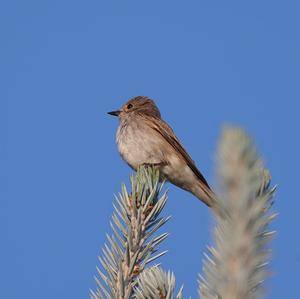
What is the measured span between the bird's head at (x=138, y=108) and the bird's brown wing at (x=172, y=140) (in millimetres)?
566

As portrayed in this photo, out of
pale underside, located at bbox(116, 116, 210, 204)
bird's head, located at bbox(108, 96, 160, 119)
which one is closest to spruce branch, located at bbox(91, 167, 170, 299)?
pale underside, located at bbox(116, 116, 210, 204)

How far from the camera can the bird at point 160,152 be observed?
26.3 ft

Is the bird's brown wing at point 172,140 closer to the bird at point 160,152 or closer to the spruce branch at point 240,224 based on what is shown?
the bird at point 160,152

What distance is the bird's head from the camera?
9414mm

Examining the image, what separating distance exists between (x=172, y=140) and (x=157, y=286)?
23.5ft

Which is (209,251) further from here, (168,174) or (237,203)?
(168,174)

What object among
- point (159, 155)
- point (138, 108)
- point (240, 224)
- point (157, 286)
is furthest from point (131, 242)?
point (138, 108)

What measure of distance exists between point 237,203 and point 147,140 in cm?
752

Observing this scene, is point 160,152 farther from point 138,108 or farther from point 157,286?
point 157,286

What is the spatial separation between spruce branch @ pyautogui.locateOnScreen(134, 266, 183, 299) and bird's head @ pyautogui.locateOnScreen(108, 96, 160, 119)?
25.1 feet

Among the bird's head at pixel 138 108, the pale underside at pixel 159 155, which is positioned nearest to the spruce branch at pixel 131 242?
the pale underside at pixel 159 155

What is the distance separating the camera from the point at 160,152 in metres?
8.27

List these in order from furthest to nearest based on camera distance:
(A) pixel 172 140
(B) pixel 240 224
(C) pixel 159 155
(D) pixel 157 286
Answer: (A) pixel 172 140, (C) pixel 159 155, (D) pixel 157 286, (B) pixel 240 224

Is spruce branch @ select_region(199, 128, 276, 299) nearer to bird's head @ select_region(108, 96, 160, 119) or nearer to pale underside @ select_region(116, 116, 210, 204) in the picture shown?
pale underside @ select_region(116, 116, 210, 204)
